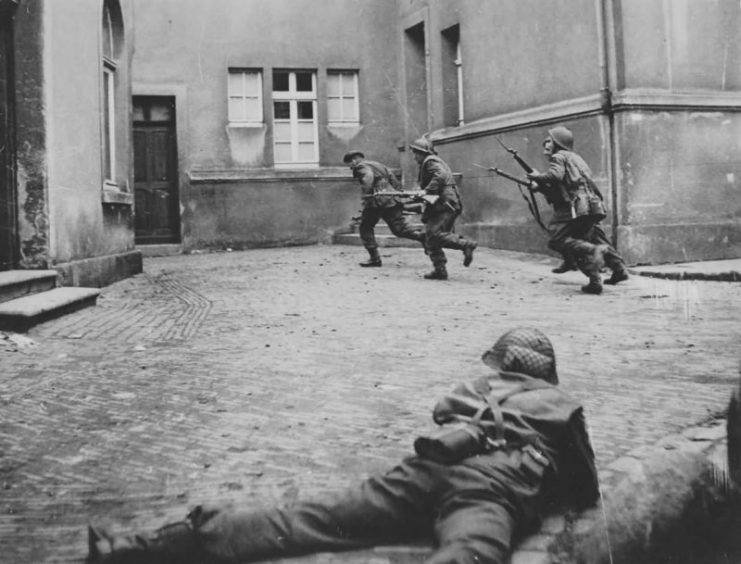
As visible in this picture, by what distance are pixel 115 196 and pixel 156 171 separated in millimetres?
6763

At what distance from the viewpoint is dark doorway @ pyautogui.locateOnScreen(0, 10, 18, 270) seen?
30.9 feet

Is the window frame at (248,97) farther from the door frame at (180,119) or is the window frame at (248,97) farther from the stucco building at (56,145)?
the stucco building at (56,145)

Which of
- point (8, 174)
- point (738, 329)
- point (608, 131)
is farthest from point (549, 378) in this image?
point (608, 131)

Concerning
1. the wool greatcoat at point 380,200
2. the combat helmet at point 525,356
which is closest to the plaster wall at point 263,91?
the wool greatcoat at point 380,200

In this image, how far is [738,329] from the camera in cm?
750

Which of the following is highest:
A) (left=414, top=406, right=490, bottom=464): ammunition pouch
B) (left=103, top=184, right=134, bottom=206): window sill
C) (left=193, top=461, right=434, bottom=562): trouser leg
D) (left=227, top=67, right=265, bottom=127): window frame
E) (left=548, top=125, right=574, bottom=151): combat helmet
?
(left=227, top=67, right=265, bottom=127): window frame

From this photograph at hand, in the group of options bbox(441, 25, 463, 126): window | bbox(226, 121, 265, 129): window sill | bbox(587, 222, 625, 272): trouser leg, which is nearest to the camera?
bbox(587, 222, 625, 272): trouser leg

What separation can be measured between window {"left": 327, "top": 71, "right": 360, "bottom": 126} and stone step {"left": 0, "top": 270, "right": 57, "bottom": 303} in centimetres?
1090

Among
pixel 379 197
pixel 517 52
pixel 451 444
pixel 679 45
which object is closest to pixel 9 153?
pixel 379 197

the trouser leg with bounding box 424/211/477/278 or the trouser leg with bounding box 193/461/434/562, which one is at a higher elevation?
Result: the trouser leg with bounding box 424/211/477/278

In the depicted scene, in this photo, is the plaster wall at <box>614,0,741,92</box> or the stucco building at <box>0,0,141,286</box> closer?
the stucco building at <box>0,0,141,286</box>

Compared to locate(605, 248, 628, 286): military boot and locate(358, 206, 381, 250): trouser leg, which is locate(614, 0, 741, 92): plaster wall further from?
locate(358, 206, 381, 250): trouser leg

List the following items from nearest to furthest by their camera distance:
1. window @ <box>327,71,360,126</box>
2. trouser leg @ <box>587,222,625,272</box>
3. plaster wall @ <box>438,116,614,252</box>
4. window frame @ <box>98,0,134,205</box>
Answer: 1. trouser leg @ <box>587,222,625,272</box>
2. window frame @ <box>98,0,134,205</box>
3. plaster wall @ <box>438,116,614,252</box>
4. window @ <box>327,71,360,126</box>

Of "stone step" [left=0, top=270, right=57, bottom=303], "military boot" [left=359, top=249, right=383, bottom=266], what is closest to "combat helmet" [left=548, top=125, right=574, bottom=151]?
"military boot" [left=359, top=249, right=383, bottom=266]
